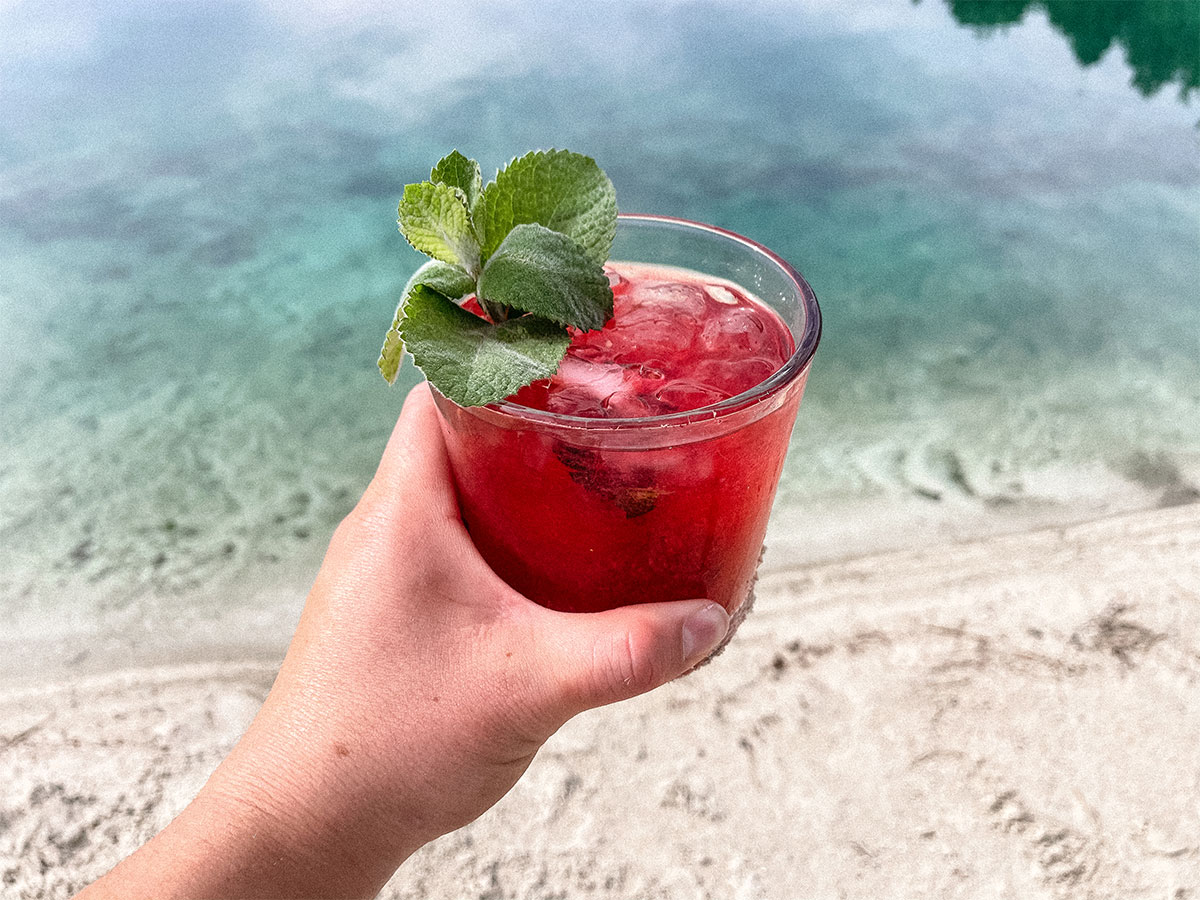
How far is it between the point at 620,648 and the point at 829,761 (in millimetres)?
1298

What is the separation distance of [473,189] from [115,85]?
22.4 feet

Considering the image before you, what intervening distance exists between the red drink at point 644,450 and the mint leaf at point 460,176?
0.22m

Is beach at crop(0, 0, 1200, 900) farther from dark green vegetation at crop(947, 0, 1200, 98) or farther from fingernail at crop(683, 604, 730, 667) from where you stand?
fingernail at crop(683, 604, 730, 667)

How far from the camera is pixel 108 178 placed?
5.50m

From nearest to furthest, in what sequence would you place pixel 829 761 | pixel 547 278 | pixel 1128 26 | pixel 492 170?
pixel 547 278
pixel 829 761
pixel 492 170
pixel 1128 26

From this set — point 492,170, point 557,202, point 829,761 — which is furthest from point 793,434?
point 557,202

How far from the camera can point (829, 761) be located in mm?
2176

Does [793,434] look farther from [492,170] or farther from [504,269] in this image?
[504,269]

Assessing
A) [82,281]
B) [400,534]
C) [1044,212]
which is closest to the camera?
[400,534]

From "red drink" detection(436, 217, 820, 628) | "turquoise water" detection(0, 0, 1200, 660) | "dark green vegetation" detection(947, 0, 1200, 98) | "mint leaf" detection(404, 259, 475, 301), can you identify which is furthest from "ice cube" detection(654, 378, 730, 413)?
"dark green vegetation" detection(947, 0, 1200, 98)

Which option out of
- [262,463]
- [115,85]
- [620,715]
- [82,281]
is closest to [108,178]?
[82,281]

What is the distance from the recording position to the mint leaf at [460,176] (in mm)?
1075

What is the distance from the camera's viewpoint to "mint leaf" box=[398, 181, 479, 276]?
102 cm

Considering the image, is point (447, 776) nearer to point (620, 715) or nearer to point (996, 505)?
point (620, 715)
